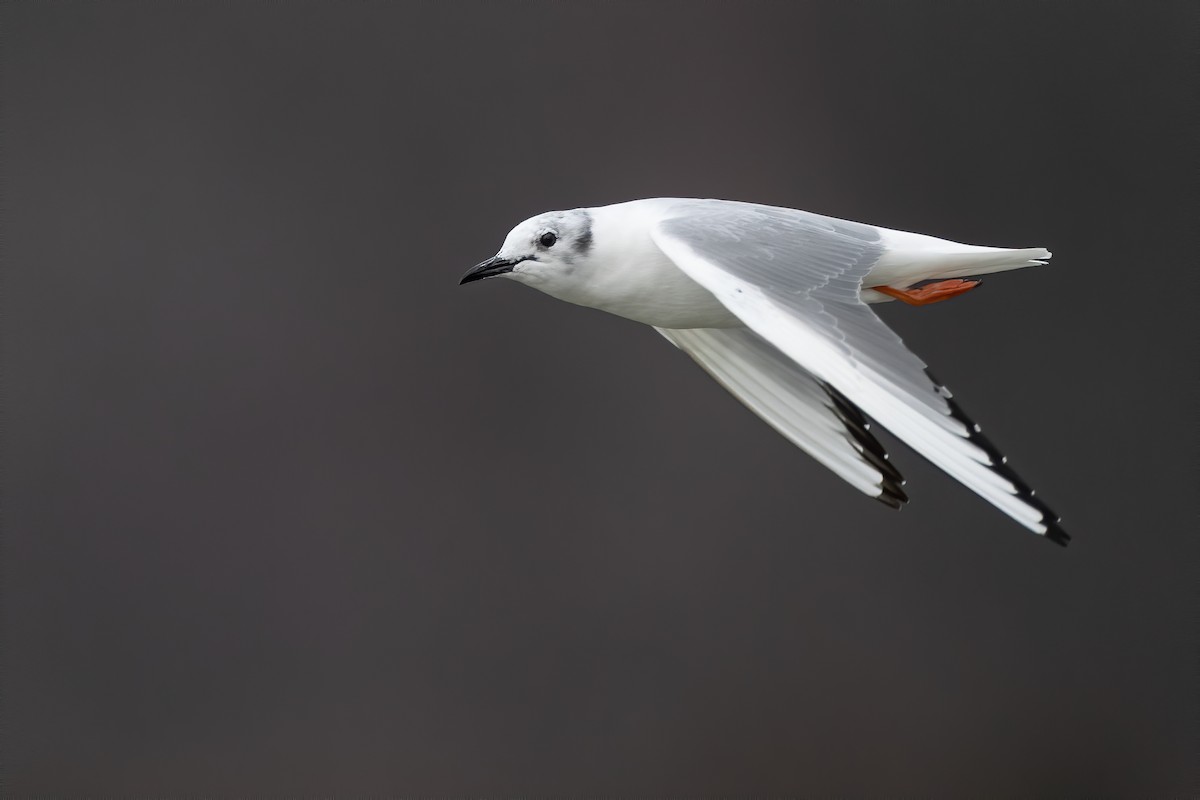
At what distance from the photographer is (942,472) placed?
0.69 meters

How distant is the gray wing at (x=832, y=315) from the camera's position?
73cm

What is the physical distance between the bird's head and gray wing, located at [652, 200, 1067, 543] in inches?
3.1

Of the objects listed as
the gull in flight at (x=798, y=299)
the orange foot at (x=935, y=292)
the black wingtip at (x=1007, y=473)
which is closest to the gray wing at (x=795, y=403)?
the gull in flight at (x=798, y=299)

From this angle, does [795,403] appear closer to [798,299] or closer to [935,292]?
[935,292]

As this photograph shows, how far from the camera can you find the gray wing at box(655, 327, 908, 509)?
1073 mm

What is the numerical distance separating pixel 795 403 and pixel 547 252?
0.31 m

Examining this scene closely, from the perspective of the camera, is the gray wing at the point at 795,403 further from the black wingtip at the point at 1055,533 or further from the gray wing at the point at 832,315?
the black wingtip at the point at 1055,533

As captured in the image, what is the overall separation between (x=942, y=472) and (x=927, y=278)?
371 millimetres

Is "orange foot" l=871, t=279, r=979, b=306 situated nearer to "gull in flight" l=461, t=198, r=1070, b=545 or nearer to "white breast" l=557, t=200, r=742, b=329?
"gull in flight" l=461, t=198, r=1070, b=545

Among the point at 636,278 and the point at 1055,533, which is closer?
the point at 1055,533

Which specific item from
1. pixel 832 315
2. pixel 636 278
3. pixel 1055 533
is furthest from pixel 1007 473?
pixel 636 278

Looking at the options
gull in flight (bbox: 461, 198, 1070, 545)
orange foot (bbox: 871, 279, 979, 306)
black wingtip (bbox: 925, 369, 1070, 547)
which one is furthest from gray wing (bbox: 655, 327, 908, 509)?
black wingtip (bbox: 925, 369, 1070, 547)

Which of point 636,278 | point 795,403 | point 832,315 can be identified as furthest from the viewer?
point 795,403

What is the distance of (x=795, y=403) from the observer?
111cm
